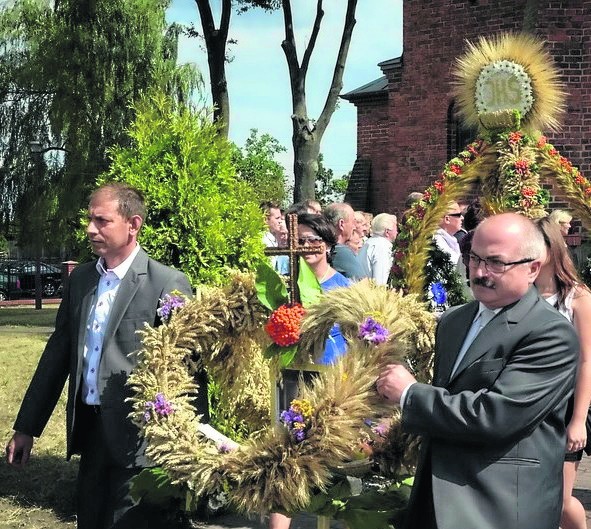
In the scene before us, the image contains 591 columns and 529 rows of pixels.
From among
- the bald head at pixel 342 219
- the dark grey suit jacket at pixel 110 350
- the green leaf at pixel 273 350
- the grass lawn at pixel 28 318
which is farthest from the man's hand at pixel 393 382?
the grass lawn at pixel 28 318

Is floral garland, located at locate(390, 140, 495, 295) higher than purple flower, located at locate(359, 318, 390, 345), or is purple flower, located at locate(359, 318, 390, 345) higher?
floral garland, located at locate(390, 140, 495, 295)

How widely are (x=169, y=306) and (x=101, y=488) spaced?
0.99 meters

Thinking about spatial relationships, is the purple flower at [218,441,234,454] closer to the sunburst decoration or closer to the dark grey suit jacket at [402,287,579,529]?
the dark grey suit jacket at [402,287,579,529]

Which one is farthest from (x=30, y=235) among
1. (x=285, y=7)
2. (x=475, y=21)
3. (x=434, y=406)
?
(x=434, y=406)

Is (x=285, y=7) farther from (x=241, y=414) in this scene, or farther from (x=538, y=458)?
(x=538, y=458)

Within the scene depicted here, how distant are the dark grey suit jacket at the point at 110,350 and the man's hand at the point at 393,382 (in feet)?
4.91

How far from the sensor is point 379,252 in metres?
8.00

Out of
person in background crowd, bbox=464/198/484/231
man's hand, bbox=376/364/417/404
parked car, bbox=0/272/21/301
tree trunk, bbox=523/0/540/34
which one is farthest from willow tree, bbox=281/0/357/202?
parked car, bbox=0/272/21/301

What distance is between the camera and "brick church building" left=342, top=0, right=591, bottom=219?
51.1 ft

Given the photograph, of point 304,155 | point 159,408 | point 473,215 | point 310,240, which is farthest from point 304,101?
point 159,408

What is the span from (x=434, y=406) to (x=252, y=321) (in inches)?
53.8

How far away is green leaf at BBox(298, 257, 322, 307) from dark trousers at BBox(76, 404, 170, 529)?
114 cm

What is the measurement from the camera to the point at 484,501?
284cm

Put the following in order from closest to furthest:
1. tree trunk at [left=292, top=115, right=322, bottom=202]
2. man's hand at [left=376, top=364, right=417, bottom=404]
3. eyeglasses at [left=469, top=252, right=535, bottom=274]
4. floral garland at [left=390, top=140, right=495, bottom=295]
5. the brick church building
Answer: eyeglasses at [left=469, top=252, right=535, bottom=274] → man's hand at [left=376, top=364, right=417, bottom=404] → floral garland at [left=390, top=140, right=495, bottom=295] → the brick church building → tree trunk at [left=292, top=115, right=322, bottom=202]
